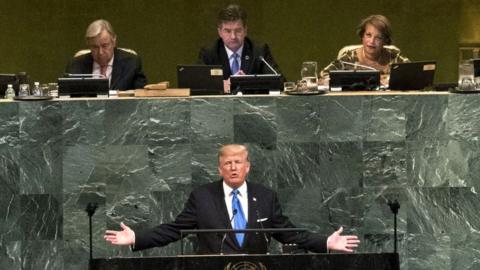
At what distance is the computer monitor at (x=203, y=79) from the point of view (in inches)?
285

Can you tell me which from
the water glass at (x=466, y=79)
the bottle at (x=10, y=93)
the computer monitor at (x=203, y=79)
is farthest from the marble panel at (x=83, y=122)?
the water glass at (x=466, y=79)

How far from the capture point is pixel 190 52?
434 inches

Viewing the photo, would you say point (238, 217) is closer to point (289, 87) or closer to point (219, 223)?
point (219, 223)

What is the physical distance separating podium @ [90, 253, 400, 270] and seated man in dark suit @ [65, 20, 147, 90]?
270 centimetres

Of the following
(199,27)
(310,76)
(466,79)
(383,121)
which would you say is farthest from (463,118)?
(199,27)

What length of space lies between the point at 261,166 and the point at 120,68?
5.40 feet

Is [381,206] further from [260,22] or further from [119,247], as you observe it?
[260,22]

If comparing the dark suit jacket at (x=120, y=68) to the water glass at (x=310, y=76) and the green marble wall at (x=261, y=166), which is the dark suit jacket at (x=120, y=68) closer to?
the green marble wall at (x=261, y=166)

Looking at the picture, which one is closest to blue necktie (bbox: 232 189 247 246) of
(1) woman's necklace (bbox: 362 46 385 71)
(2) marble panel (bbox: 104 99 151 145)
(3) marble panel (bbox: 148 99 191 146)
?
(3) marble panel (bbox: 148 99 191 146)

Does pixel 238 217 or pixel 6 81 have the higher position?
pixel 6 81

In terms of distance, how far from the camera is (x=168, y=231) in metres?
6.35

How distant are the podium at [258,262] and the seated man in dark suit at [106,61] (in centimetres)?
270

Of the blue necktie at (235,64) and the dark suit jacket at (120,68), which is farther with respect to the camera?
the blue necktie at (235,64)

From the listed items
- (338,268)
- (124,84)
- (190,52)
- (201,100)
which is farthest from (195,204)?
(190,52)
